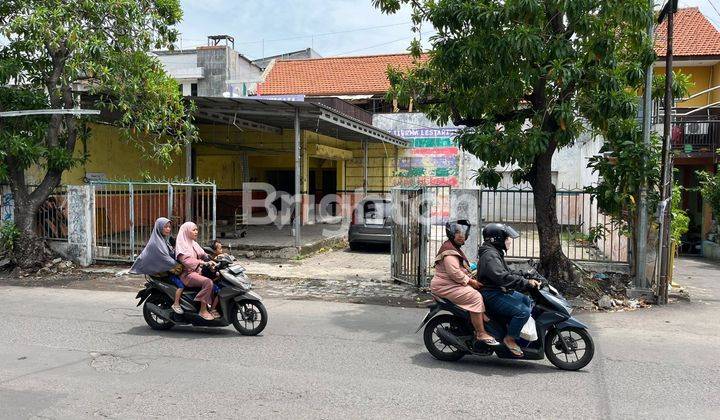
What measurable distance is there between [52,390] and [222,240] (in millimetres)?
10440

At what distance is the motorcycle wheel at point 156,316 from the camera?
6.75m

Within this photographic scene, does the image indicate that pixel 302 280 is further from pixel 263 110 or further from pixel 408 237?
pixel 263 110

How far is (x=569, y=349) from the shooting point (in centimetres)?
529

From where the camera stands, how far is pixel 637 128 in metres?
8.51

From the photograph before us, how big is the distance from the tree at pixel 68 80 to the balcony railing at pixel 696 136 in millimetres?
15660

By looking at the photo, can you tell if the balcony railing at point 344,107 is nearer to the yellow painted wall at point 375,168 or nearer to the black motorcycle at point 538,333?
the yellow painted wall at point 375,168

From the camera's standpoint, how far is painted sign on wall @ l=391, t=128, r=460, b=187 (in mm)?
21609

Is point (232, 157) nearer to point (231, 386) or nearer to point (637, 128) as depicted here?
point (637, 128)

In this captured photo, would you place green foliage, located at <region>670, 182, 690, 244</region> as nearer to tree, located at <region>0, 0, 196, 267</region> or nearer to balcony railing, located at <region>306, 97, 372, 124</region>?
tree, located at <region>0, 0, 196, 267</region>

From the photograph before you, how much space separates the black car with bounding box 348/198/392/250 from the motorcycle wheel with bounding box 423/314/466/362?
29.0 ft

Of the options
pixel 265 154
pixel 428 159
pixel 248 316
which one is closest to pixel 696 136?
pixel 428 159

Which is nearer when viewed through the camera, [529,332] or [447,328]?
[529,332]

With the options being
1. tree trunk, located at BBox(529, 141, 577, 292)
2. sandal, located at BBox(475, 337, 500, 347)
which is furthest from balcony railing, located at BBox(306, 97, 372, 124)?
sandal, located at BBox(475, 337, 500, 347)

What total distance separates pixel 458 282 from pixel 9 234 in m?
10.1
